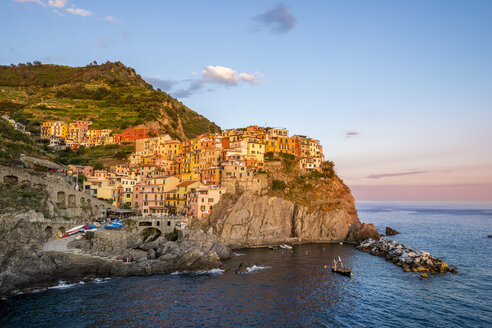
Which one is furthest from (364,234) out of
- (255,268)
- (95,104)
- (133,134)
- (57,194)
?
(95,104)

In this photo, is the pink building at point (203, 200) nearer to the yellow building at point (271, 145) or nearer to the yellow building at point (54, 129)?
the yellow building at point (271, 145)

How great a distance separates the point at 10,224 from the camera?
159 ft

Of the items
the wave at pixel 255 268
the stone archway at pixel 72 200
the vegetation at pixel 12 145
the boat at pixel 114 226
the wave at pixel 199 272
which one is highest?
the vegetation at pixel 12 145

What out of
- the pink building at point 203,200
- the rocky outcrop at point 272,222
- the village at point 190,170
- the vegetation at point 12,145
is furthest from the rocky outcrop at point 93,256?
Answer: the vegetation at point 12,145

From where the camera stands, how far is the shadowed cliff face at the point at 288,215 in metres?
77.1

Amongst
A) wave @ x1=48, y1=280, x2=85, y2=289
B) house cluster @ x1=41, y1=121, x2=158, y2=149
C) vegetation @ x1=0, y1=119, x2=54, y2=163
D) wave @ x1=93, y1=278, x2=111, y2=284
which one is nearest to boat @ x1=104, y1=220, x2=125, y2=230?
wave @ x1=93, y1=278, x2=111, y2=284

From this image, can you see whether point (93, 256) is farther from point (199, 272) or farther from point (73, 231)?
point (199, 272)

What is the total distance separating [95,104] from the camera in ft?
518

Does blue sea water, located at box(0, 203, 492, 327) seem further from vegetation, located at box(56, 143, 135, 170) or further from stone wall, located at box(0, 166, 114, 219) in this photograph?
vegetation, located at box(56, 143, 135, 170)

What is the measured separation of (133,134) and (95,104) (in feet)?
161

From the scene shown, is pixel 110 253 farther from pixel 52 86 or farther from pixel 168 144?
pixel 52 86

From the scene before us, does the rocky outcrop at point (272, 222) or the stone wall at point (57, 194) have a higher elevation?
the stone wall at point (57, 194)

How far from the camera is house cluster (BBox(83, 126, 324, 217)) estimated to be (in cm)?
8069

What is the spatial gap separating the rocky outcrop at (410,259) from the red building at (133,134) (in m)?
84.5
